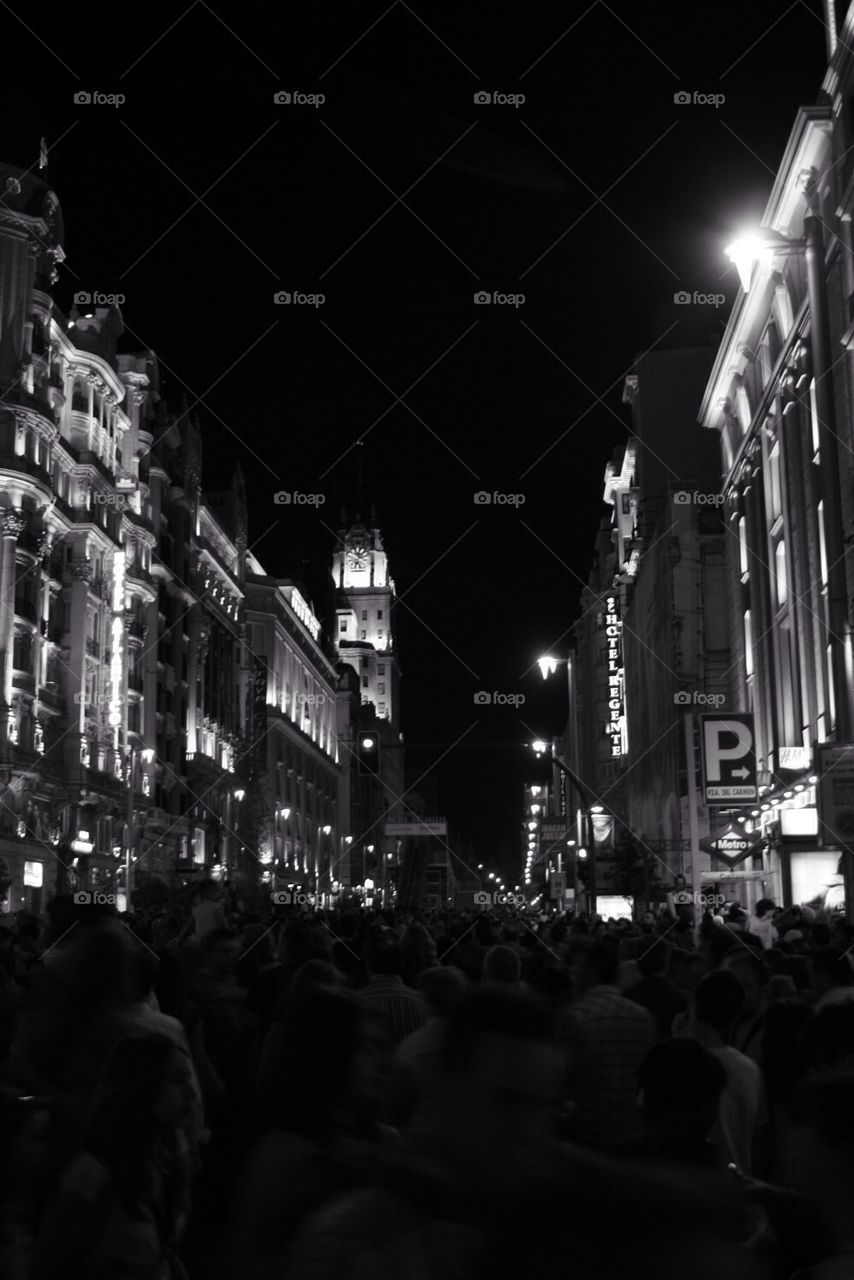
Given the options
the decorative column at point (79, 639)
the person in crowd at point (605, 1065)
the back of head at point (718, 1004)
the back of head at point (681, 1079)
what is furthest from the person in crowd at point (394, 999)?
the decorative column at point (79, 639)

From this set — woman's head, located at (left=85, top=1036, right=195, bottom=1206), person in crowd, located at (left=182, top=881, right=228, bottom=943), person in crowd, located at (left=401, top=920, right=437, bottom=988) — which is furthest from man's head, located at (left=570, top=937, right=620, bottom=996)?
person in crowd, located at (left=182, top=881, right=228, bottom=943)

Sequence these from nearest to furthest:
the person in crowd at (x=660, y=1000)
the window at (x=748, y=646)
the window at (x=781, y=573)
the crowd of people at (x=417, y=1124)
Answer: the crowd of people at (x=417, y=1124) → the person in crowd at (x=660, y=1000) → the window at (x=781, y=573) → the window at (x=748, y=646)

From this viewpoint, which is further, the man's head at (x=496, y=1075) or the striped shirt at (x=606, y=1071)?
the striped shirt at (x=606, y=1071)

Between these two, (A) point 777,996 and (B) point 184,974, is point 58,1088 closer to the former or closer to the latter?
(B) point 184,974

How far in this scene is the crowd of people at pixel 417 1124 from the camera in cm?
226

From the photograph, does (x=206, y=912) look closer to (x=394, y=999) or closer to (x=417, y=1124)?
(x=394, y=999)

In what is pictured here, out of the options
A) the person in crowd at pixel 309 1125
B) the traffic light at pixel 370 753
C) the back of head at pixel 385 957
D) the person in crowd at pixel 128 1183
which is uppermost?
the traffic light at pixel 370 753

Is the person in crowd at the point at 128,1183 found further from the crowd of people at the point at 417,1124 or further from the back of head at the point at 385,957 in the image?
the back of head at the point at 385,957

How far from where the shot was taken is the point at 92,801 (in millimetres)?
60750

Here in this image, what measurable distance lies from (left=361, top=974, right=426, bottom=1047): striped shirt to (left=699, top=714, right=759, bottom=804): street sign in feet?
86.4

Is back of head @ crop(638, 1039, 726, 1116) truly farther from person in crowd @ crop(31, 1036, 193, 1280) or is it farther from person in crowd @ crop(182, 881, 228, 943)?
person in crowd @ crop(182, 881, 228, 943)

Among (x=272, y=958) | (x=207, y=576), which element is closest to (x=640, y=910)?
(x=272, y=958)

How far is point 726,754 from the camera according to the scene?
119 feet

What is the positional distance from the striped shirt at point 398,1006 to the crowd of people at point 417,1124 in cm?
2
